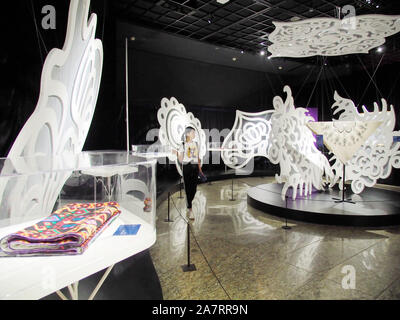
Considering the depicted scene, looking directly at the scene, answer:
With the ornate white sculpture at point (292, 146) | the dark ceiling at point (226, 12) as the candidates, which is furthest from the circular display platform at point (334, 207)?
the dark ceiling at point (226, 12)

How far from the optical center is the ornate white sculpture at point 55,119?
1125mm

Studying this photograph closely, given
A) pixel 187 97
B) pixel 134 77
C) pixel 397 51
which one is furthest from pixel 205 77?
pixel 397 51

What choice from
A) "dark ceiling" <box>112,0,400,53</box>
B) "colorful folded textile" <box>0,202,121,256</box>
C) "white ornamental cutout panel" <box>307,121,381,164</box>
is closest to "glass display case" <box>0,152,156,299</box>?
"colorful folded textile" <box>0,202,121,256</box>

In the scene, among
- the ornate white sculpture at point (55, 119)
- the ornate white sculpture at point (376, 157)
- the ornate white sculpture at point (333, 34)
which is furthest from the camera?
the ornate white sculpture at point (376, 157)

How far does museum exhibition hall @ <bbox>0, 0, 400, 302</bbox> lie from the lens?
117 cm

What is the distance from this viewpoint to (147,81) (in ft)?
24.1

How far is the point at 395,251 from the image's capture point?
9.41 ft

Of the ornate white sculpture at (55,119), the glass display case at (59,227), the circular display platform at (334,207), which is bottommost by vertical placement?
the circular display platform at (334,207)

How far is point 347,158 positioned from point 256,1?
13.2 feet

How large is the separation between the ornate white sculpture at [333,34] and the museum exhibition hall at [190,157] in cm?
4

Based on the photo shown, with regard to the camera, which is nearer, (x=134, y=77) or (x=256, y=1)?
(x=256, y=1)

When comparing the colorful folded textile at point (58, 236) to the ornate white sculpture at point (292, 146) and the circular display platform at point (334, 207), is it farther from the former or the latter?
the ornate white sculpture at point (292, 146)
